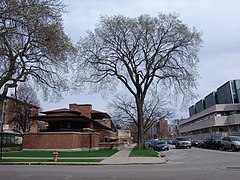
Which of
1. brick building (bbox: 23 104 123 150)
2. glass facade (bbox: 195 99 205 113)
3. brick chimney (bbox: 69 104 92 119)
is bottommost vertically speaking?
brick building (bbox: 23 104 123 150)

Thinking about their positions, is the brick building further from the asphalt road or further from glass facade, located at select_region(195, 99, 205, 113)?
glass facade, located at select_region(195, 99, 205, 113)

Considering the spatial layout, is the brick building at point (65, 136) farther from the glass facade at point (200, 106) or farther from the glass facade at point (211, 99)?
the glass facade at point (200, 106)

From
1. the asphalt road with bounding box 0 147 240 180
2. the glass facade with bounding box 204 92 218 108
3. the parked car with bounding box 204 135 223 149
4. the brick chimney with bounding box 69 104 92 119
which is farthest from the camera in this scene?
the glass facade with bounding box 204 92 218 108

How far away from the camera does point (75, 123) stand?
1576 inches

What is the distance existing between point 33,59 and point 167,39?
16941 millimetres

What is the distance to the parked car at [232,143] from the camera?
3036 centimetres

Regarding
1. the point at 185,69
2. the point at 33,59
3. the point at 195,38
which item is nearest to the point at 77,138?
the point at 33,59

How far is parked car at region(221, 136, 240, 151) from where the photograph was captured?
99.6ft

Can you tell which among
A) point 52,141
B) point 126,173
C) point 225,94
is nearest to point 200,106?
point 225,94

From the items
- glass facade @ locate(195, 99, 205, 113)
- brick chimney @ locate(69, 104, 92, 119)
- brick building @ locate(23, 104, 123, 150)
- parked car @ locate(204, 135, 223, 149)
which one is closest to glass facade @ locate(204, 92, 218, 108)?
glass facade @ locate(195, 99, 205, 113)

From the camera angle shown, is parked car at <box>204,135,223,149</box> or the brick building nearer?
the brick building

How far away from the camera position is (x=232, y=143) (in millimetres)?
31000

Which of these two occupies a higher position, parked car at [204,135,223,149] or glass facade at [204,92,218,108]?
glass facade at [204,92,218,108]

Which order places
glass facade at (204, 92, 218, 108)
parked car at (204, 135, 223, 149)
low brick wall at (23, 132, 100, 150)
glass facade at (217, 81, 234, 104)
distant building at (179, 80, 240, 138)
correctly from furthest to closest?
glass facade at (204, 92, 218, 108) < glass facade at (217, 81, 234, 104) < distant building at (179, 80, 240, 138) < parked car at (204, 135, 223, 149) < low brick wall at (23, 132, 100, 150)
